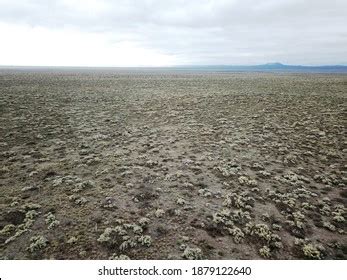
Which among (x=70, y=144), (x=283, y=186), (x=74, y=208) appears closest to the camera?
(x=74, y=208)

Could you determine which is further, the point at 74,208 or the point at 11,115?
the point at 11,115

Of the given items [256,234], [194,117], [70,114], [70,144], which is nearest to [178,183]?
[256,234]

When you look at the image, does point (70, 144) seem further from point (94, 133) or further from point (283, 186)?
point (283, 186)

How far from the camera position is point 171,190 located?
568 inches

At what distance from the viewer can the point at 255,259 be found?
9.59 m

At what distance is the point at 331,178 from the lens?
52.3 feet

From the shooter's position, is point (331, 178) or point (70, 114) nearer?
point (331, 178)

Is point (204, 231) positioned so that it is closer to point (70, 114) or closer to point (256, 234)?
point (256, 234)

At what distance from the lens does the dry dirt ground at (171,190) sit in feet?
33.2

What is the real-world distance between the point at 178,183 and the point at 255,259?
6395 millimetres

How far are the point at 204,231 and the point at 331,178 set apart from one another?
30.4 feet

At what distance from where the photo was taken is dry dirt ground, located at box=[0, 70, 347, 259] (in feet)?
33.2
